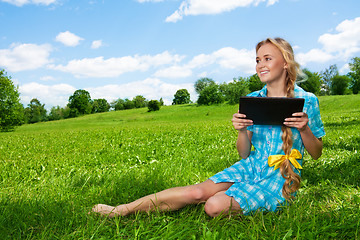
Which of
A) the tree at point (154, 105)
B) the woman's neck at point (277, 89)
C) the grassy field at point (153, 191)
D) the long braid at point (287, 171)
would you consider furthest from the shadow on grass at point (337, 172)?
the tree at point (154, 105)

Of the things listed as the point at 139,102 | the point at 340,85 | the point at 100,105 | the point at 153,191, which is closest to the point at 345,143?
the point at 153,191

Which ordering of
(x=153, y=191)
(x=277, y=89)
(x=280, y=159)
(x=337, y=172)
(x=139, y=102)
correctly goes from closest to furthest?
(x=280, y=159) < (x=277, y=89) < (x=153, y=191) < (x=337, y=172) < (x=139, y=102)

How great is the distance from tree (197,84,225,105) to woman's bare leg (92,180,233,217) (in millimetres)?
47365

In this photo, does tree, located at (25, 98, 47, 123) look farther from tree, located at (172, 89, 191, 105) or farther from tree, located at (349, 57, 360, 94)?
tree, located at (349, 57, 360, 94)

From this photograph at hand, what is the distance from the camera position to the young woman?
2715mm

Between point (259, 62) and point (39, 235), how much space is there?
2.83 metres

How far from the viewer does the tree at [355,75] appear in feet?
223

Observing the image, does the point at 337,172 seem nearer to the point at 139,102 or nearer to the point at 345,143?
the point at 345,143

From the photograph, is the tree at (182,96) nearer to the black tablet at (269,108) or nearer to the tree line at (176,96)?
the tree line at (176,96)

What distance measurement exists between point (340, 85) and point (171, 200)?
80090 mm

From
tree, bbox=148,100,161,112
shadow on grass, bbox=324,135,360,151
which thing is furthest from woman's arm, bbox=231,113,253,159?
tree, bbox=148,100,161,112

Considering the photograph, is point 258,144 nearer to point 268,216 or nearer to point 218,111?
point 268,216

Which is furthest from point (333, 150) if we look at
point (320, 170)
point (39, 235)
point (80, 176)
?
point (39, 235)

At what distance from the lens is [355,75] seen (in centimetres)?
7075
